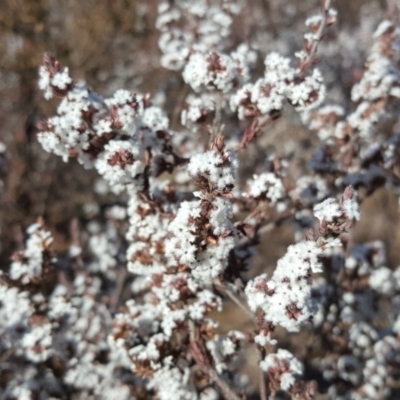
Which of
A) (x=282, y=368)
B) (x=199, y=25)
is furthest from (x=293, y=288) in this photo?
(x=199, y=25)

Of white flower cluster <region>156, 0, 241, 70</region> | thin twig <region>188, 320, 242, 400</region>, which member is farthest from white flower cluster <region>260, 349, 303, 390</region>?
white flower cluster <region>156, 0, 241, 70</region>

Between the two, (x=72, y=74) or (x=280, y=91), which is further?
(x=72, y=74)

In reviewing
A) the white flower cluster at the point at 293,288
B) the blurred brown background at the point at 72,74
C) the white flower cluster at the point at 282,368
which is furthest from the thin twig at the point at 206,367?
the blurred brown background at the point at 72,74

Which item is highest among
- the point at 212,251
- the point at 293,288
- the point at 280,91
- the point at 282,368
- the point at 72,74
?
the point at 72,74

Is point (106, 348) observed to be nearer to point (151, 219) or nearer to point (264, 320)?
point (151, 219)

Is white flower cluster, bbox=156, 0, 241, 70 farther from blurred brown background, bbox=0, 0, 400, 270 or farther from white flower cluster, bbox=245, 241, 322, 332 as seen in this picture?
white flower cluster, bbox=245, 241, 322, 332

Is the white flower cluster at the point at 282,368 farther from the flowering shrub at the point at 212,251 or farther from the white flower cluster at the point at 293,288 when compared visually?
the white flower cluster at the point at 293,288

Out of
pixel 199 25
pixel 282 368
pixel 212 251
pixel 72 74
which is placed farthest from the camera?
pixel 72 74

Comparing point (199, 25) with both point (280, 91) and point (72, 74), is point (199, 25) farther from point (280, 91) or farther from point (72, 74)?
point (72, 74)
